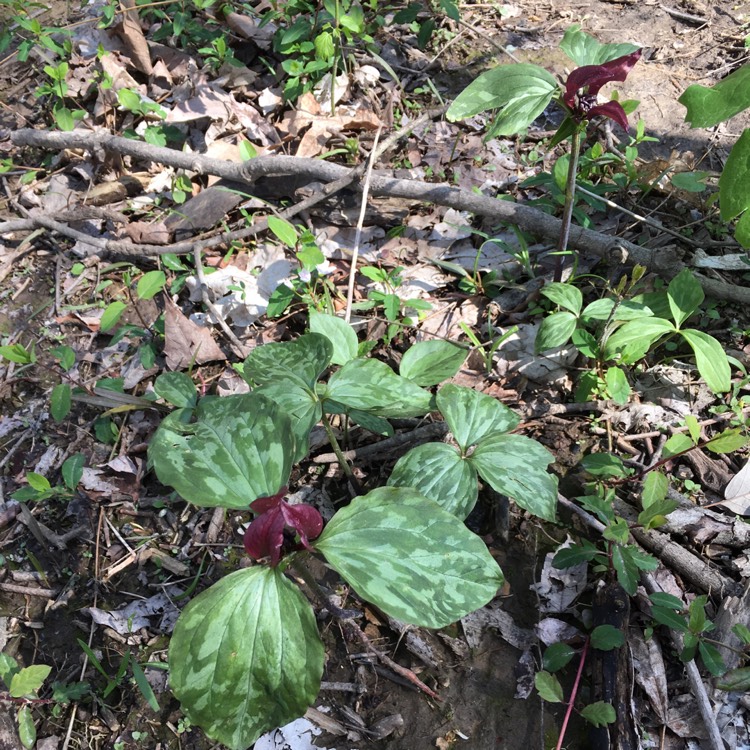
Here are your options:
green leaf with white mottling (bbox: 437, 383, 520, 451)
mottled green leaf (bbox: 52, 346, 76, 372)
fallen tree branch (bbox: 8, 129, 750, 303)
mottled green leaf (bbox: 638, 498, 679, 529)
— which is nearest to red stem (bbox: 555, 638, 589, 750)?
mottled green leaf (bbox: 638, 498, 679, 529)

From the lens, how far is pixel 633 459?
2.02 metres

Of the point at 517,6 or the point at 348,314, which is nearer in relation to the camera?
the point at 348,314

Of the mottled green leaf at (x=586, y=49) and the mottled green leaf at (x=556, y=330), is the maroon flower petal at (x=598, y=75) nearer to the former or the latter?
the mottled green leaf at (x=586, y=49)

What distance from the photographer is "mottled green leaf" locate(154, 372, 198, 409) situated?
1980mm

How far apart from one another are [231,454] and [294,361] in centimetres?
41

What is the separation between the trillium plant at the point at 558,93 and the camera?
1.74 metres

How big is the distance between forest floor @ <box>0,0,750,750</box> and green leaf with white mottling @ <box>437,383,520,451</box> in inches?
13.4

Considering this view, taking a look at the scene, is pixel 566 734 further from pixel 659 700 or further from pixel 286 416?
pixel 286 416

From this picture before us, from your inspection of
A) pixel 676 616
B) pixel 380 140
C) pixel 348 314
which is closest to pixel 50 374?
pixel 348 314

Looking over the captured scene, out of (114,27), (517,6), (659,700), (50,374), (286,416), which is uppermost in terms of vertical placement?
(517,6)

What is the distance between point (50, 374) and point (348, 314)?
1301mm

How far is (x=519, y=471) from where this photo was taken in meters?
1.61

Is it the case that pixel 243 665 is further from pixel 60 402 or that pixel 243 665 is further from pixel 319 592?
pixel 60 402

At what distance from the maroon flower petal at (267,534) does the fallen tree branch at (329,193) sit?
1574 mm
